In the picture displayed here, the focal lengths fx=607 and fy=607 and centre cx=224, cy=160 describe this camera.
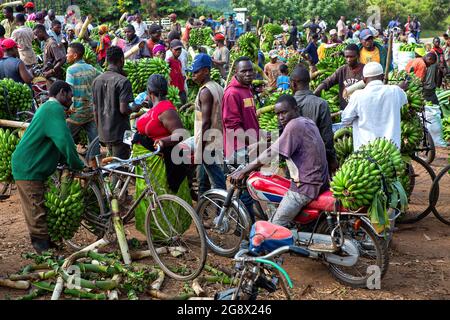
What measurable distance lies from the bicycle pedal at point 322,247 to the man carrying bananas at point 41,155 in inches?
96.2

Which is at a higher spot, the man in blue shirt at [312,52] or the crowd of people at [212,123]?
the crowd of people at [212,123]

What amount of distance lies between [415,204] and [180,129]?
3.95m

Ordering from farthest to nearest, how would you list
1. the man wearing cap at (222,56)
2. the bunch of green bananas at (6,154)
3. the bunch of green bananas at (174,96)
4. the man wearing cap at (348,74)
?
the man wearing cap at (222,56), the bunch of green bananas at (174,96), the man wearing cap at (348,74), the bunch of green bananas at (6,154)

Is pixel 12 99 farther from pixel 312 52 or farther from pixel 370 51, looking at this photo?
pixel 312 52

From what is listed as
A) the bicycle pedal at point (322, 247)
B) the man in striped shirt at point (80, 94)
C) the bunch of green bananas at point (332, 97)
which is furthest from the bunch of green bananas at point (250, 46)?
the bicycle pedal at point (322, 247)

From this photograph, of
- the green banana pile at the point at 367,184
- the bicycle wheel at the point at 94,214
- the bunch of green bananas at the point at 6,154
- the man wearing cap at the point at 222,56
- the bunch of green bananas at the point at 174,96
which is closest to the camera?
the green banana pile at the point at 367,184

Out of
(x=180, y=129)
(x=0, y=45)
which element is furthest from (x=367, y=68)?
(x=0, y=45)

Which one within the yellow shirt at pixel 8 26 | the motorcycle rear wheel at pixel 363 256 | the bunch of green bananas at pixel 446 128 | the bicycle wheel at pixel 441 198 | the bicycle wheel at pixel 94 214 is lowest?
the bicycle wheel at pixel 441 198

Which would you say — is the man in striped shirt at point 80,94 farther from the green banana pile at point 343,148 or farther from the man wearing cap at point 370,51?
the man wearing cap at point 370,51

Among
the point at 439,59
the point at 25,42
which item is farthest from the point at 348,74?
the point at 439,59

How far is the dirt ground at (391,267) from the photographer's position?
18.4 ft

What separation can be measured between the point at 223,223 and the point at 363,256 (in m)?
1.47

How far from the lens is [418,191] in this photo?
29.2ft

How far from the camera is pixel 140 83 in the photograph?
8.60 metres
